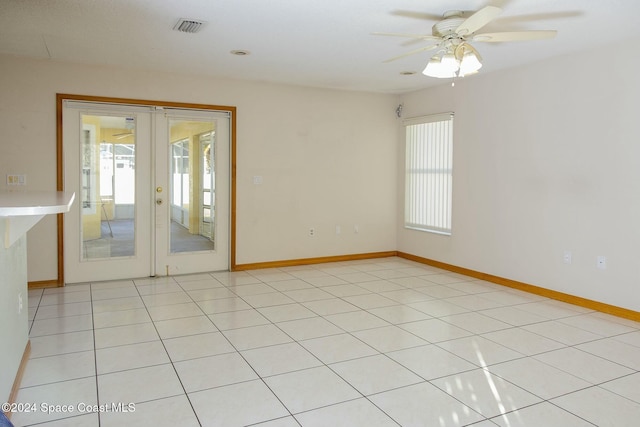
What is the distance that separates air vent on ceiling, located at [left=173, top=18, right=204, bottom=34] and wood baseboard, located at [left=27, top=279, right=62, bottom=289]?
315cm

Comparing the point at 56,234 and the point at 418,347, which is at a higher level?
the point at 56,234

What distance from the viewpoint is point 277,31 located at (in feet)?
13.1

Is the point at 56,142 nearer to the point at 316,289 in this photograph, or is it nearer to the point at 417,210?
the point at 316,289

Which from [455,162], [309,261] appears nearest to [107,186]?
[309,261]

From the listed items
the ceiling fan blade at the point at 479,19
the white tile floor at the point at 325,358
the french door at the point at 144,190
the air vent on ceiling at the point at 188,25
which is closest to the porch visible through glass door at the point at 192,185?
the french door at the point at 144,190

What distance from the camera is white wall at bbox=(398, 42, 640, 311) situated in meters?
4.26

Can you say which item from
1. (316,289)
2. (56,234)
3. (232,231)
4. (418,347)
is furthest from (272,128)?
(418,347)

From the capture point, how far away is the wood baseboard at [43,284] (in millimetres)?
5105

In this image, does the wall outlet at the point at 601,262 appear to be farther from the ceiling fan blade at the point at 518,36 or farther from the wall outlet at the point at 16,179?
the wall outlet at the point at 16,179

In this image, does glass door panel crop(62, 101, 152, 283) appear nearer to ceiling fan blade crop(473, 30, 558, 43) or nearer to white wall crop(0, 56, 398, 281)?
white wall crop(0, 56, 398, 281)

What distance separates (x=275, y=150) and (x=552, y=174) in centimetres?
336

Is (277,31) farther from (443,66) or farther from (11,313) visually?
(11,313)

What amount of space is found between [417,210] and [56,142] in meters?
4.72

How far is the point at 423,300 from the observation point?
4773 mm
